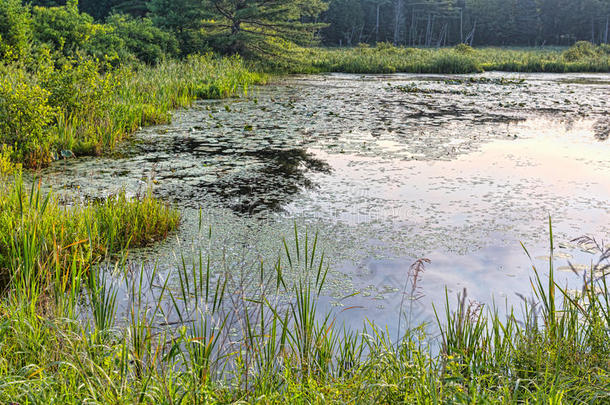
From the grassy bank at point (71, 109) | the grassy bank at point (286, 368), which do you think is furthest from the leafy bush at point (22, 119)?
the grassy bank at point (286, 368)

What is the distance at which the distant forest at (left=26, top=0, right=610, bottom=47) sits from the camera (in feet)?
159

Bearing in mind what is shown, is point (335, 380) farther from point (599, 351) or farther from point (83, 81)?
point (83, 81)

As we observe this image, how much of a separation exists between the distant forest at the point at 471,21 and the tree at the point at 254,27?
92.4 feet

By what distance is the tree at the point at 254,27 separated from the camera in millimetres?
19391

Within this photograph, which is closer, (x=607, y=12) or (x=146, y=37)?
(x=146, y=37)

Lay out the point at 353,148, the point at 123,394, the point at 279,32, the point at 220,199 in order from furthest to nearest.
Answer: the point at 279,32 → the point at 353,148 → the point at 220,199 → the point at 123,394

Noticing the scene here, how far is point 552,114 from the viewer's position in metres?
10.5

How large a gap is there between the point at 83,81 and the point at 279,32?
14254 millimetres

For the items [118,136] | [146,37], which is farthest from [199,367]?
[146,37]

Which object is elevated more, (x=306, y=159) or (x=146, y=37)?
(x=146, y=37)

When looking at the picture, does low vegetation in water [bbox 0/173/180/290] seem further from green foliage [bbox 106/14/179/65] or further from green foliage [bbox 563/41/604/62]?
green foliage [bbox 563/41/604/62]

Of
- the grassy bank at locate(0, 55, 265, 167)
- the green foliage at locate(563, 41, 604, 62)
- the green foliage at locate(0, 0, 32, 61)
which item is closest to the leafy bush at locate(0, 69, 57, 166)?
the grassy bank at locate(0, 55, 265, 167)

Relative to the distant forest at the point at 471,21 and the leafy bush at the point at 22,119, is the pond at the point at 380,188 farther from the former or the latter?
the distant forest at the point at 471,21

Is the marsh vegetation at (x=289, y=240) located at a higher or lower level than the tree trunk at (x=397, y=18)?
lower
